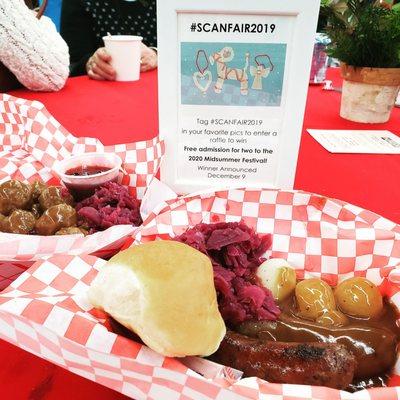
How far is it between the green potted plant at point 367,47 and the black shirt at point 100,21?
2.49m

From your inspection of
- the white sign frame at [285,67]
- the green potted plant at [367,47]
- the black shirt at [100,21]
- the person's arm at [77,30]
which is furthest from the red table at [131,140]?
the person's arm at [77,30]

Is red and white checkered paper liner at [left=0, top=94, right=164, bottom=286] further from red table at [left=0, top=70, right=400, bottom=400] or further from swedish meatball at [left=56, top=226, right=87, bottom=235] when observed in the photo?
red table at [left=0, top=70, right=400, bottom=400]

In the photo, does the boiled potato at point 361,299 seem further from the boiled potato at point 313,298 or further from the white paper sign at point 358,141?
the white paper sign at point 358,141

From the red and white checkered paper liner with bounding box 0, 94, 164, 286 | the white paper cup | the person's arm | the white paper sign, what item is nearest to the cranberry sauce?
the red and white checkered paper liner with bounding box 0, 94, 164, 286

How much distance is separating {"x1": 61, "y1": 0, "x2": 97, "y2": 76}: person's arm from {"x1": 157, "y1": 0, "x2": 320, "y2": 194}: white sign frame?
3.04m

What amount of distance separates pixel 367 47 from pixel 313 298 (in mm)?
1437

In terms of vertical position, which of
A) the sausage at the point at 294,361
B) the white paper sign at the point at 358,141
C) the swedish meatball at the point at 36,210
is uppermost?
the white paper sign at the point at 358,141

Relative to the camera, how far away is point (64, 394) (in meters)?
0.80

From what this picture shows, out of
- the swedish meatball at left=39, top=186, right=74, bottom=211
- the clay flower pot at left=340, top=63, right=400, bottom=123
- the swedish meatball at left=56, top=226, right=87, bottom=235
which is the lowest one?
the swedish meatball at left=56, top=226, right=87, bottom=235

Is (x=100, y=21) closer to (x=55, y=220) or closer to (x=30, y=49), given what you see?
(x=30, y=49)

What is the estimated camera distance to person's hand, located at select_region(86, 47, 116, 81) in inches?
117

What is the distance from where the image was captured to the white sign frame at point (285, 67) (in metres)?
1.07

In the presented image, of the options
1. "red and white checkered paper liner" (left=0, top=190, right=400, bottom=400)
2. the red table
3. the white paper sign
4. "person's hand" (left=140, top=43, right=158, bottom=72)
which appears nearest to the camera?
"red and white checkered paper liner" (left=0, top=190, right=400, bottom=400)

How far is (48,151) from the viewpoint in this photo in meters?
1.63
